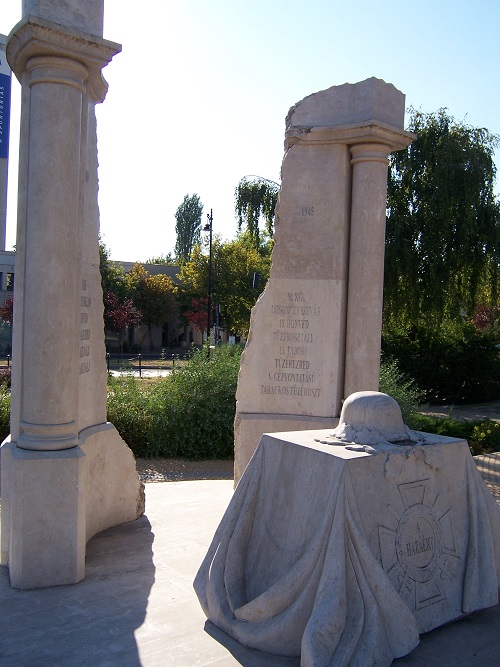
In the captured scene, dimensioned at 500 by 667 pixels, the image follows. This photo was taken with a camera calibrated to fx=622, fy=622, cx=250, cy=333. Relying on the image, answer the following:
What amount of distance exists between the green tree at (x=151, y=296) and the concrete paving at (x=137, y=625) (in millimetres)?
36787

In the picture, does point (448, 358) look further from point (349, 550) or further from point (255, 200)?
point (349, 550)

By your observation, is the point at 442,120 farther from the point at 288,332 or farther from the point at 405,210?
the point at 288,332

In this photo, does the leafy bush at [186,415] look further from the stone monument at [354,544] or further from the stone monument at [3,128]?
the stone monument at [3,128]

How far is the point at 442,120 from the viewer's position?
55.3 feet

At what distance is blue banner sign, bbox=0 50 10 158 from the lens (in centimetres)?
2703

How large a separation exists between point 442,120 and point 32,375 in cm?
1546

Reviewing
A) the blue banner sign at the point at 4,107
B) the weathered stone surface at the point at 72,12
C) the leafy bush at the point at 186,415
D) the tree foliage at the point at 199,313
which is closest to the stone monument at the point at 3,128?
the blue banner sign at the point at 4,107

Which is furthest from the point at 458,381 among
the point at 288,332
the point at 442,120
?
the point at 288,332

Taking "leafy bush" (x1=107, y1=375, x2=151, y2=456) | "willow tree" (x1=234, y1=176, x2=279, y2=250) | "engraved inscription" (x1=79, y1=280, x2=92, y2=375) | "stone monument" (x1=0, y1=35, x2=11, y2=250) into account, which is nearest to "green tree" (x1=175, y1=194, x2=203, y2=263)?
"stone monument" (x1=0, y1=35, x2=11, y2=250)

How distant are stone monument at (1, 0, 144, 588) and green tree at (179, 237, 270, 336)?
23666 mm

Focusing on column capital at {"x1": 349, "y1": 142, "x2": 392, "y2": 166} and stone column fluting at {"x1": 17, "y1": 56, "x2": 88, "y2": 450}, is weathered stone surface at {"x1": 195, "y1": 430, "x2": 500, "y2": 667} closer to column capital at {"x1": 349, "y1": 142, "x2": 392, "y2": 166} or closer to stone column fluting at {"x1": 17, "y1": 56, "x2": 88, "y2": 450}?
stone column fluting at {"x1": 17, "y1": 56, "x2": 88, "y2": 450}

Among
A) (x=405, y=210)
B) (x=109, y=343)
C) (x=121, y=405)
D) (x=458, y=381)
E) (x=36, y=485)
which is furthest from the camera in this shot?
(x=109, y=343)

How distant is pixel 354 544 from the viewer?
11.1 ft

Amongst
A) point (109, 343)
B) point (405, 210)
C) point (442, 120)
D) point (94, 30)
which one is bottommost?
point (109, 343)
